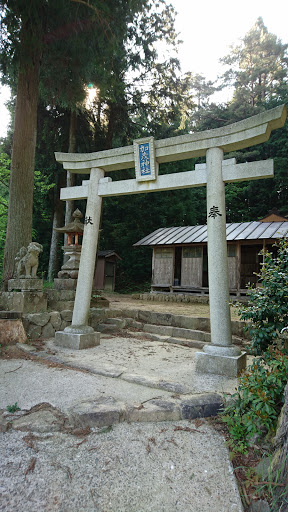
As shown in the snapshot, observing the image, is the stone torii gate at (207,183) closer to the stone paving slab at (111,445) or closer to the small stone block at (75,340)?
the small stone block at (75,340)

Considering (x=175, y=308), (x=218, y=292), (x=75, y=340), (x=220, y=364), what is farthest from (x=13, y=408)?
(x=175, y=308)

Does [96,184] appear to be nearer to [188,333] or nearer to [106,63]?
[188,333]

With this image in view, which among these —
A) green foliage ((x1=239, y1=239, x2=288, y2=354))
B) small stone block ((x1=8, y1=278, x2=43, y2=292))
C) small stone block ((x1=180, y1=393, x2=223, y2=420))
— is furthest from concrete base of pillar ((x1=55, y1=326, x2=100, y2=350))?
green foliage ((x1=239, y1=239, x2=288, y2=354))

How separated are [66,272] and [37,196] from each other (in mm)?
10024

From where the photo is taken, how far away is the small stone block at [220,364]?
160 inches

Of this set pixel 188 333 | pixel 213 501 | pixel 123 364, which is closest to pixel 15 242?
pixel 123 364

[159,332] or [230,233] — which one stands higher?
[230,233]

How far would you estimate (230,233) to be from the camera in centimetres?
1303

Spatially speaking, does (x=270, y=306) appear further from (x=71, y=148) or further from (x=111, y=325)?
(x=71, y=148)

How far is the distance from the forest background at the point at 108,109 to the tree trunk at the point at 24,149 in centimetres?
3

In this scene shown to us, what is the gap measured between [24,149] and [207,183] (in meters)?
5.24

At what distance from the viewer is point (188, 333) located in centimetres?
672

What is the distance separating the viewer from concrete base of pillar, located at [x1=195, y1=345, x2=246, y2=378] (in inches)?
161

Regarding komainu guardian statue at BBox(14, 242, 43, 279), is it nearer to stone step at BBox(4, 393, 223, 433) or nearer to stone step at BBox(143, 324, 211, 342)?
stone step at BBox(143, 324, 211, 342)
